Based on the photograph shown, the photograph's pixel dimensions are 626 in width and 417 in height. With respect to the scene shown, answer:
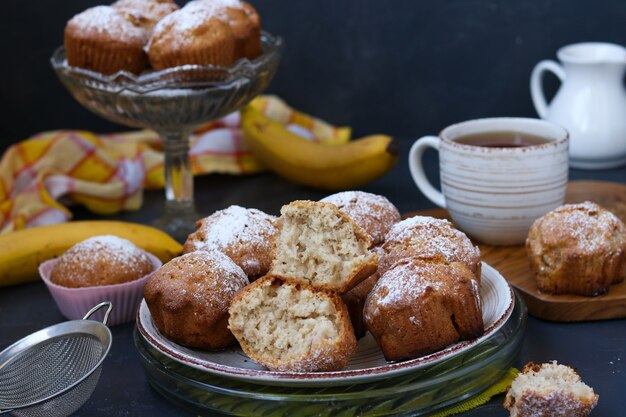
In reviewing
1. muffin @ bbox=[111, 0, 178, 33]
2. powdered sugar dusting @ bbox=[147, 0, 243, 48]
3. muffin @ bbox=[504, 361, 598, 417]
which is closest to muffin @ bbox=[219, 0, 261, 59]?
powdered sugar dusting @ bbox=[147, 0, 243, 48]

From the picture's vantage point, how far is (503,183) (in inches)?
74.7

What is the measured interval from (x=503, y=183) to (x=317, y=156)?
0.69m

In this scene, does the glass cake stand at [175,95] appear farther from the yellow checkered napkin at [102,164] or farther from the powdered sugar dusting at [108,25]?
the yellow checkered napkin at [102,164]

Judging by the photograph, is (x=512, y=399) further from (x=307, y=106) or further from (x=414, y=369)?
(x=307, y=106)

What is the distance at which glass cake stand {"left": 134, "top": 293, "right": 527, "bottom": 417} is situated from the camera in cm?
135

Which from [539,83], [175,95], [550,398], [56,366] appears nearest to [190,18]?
[175,95]

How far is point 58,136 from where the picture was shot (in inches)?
104

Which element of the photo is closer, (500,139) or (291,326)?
(291,326)

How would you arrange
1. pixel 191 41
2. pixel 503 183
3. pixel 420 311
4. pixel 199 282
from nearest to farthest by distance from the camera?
pixel 420 311
pixel 199 282
pixel 503 183
pixel 191 41

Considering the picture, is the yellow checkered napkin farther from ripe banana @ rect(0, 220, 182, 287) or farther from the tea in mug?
the tea in mug

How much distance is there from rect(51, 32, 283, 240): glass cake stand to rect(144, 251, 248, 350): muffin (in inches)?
24.3

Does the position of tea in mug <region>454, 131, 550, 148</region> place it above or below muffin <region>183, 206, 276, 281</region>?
above

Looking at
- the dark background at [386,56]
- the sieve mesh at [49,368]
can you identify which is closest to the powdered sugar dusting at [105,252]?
the sieve mesh at [49,368]

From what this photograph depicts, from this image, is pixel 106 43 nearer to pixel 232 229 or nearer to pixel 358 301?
pixel 232 229
